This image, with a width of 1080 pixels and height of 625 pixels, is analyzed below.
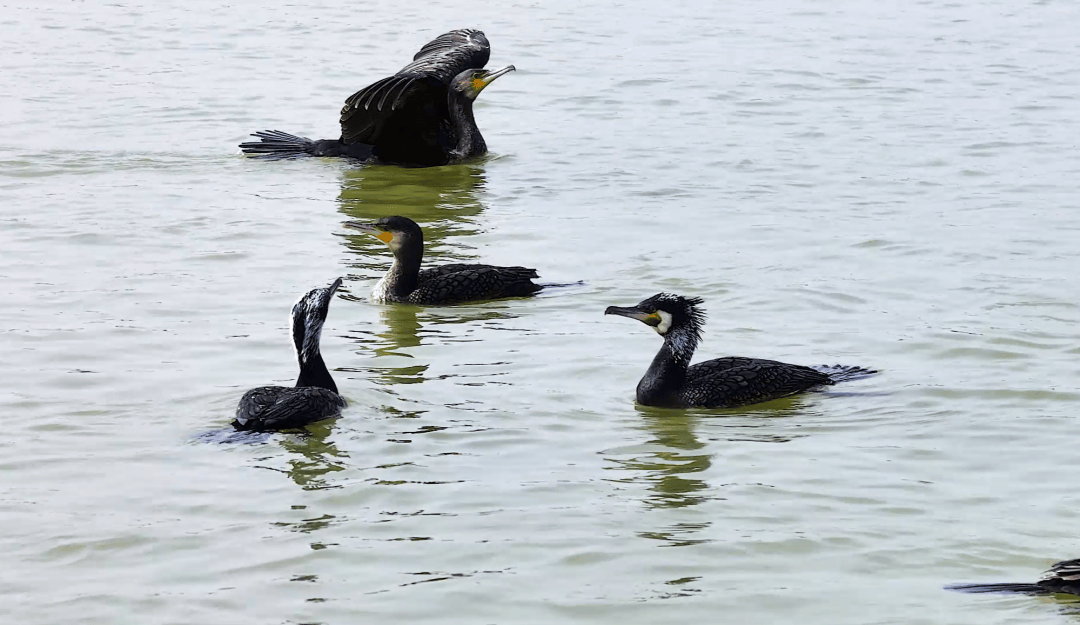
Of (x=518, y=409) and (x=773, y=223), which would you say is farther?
(x=773, y=223)

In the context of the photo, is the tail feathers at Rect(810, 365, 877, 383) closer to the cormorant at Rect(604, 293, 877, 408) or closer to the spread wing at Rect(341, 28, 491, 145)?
the cormorant at Rect(604, 293, 877, 408)

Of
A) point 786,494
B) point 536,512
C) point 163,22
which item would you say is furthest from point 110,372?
point 163,22

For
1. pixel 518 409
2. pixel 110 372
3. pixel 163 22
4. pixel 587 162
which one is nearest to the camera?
pixel 518 409

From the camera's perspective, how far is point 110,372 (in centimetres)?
931

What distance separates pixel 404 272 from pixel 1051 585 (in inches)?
241

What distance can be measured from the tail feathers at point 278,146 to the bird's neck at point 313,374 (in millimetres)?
8226

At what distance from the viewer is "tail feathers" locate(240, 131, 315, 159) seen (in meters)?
16.6

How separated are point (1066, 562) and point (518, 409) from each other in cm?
345

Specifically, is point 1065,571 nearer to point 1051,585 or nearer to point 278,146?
point 1051,585

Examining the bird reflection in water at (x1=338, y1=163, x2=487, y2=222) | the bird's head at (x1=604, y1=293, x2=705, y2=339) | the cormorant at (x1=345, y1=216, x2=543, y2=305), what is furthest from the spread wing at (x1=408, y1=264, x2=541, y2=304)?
the bird reflection in water at (x1=338, y1=163, x2=487, y2=222)

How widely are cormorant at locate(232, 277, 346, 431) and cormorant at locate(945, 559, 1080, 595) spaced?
3491mm

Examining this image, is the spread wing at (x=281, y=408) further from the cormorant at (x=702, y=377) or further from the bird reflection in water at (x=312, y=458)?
the cormorant at (x=702, y=377)

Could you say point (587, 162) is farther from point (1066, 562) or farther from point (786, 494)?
point (1066, 562)

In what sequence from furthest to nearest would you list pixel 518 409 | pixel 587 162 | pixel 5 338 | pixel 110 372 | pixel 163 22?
pixel 163 22, pixel 587 162, pixel 5 338, pixel 110 372, pixel 518 409
